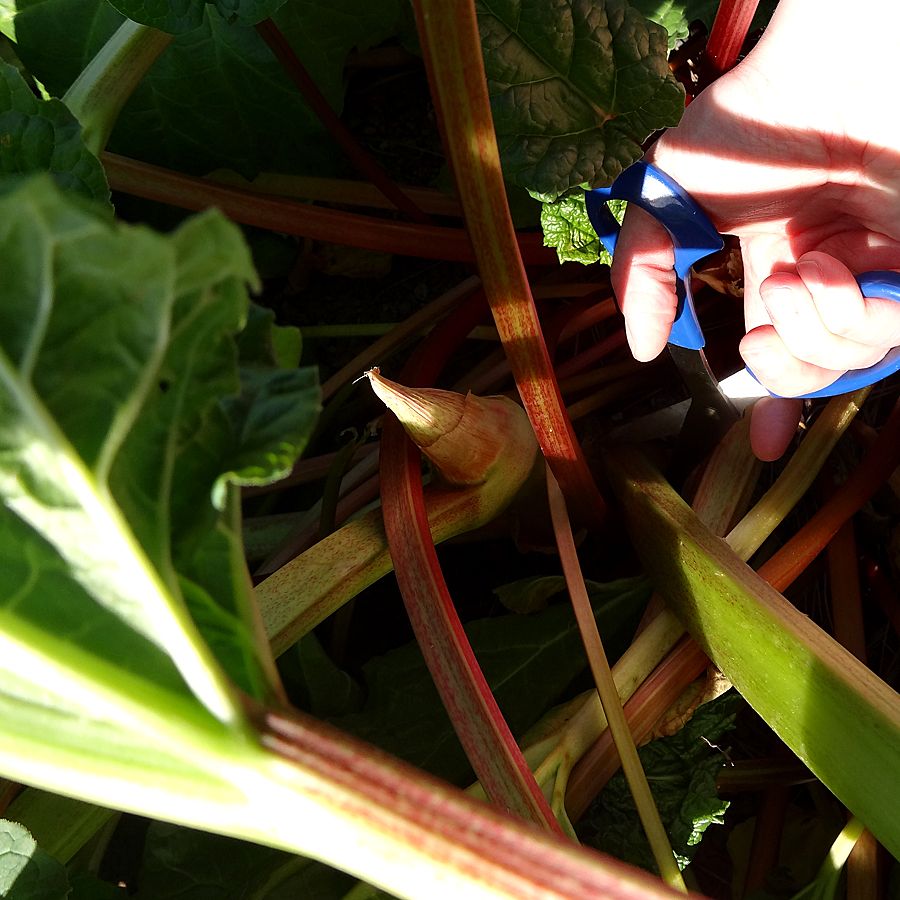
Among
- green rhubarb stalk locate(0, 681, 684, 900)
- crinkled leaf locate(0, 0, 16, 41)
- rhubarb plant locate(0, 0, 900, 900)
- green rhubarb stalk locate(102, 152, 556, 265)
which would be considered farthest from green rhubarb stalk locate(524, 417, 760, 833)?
crinkled leaf locate(0, 0, 16, 41)

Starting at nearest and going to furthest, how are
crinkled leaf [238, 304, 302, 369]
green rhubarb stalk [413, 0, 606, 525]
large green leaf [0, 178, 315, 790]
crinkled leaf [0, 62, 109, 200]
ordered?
1. large green leaf [0, 178, 315, 790]
2. crinkled leaf [238, 304, 302, 369]
3. green rhubarb stalk [413, 0, 606, 525]
4. crinkled leaf [0, 62, 109, 200]

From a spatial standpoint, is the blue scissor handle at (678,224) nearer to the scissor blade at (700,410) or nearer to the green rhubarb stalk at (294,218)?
the scissor blade at (700,410)

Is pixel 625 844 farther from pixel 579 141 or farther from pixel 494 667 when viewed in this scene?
pixel 579 141

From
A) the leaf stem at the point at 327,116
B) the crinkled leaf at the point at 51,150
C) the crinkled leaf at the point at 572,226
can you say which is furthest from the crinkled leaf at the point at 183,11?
the crinkled leaf at the point at 572,226

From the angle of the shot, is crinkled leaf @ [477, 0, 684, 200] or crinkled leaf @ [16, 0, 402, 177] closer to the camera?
crinkled leaf @ [477, 0, 684, 200]

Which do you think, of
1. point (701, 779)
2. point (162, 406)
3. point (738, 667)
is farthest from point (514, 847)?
point (701, 779)

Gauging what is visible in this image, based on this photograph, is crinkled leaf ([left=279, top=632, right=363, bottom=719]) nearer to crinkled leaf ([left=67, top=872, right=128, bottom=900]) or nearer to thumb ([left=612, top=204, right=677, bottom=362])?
crinkled leaf ([left=67, top=872, right=128, bottom=900])

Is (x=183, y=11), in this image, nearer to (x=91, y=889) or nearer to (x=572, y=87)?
(x=572, y=87)

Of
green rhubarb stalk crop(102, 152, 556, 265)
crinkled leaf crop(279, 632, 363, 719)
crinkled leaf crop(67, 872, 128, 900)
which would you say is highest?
green rhubarb stalk crop(102, 152, 556, 265)
